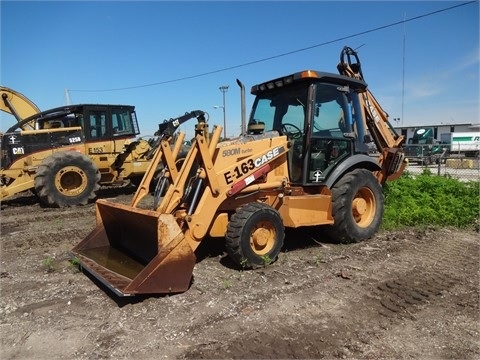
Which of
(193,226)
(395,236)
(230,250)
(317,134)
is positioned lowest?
(395,236)

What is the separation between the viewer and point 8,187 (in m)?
9.86

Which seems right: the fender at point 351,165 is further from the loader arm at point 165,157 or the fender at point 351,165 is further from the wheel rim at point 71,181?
the wheel rim at point 71,181

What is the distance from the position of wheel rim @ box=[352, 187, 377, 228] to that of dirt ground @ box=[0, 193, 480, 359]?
1.83ft

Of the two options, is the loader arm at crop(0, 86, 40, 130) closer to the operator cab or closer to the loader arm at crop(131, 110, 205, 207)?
the loader arm at crop(131, 110, 205, 207)

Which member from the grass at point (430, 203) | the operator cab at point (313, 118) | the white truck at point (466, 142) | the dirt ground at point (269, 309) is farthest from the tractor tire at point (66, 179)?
the white truck at point (466, 142)

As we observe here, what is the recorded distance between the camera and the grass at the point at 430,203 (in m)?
7.48

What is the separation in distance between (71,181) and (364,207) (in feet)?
23.2

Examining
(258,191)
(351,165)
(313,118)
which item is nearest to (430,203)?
(351,165)

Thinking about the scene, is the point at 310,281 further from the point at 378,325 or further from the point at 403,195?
the point at 403,195

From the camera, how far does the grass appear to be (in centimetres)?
748

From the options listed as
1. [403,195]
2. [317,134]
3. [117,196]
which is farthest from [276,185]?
[117,196]

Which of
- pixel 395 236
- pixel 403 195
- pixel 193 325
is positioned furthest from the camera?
pixel 403 195

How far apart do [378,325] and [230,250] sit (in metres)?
1.79

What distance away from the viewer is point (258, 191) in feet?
17.8
